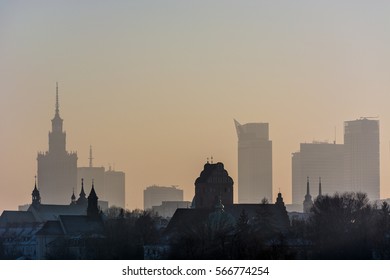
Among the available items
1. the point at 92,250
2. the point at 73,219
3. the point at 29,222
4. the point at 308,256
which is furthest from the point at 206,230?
the point at 29,222

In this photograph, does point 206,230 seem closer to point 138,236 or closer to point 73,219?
point 138,236

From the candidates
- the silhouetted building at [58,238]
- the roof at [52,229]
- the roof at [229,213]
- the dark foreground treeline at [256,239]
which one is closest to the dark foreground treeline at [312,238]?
the dark foreground treeline at [256,239]

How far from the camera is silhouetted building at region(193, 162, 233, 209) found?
585ft

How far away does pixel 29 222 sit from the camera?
198 m

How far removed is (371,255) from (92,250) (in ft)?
88.1

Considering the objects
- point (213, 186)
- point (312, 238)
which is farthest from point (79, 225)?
point (312, 238)

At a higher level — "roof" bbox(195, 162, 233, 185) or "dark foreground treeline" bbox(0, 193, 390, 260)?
"roof" bbox(195, 162, 233, 185)

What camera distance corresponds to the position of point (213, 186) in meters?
181

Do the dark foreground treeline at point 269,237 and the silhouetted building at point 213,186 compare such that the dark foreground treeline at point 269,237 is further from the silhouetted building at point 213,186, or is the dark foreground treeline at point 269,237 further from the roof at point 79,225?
the silhouetted building at point 213,186

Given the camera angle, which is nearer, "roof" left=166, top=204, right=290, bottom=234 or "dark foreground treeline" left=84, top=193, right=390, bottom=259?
"dark foreground treeline" left=84, top=193, right=390, bottom=259

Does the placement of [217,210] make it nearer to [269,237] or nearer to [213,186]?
[269,237]

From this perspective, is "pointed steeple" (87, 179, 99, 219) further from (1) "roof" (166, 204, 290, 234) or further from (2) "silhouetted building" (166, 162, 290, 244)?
(1) "roof" (166, 204, 290, 234)

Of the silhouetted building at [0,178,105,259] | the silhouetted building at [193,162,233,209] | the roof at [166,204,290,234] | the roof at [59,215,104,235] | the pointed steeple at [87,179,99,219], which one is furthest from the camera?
the silhouetted building at [193,162,233,209]

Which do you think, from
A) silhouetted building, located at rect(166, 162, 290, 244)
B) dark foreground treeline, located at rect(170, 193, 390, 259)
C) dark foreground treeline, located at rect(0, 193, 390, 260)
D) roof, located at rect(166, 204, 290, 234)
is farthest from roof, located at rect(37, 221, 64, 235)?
dark foreground treeline, located at rect(170, 193, 390, 259)
